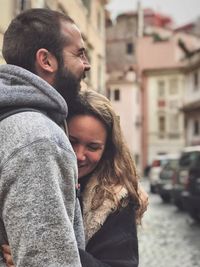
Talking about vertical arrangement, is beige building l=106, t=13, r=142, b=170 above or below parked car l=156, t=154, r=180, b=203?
above

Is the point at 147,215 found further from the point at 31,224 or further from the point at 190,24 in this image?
the point at 190,24

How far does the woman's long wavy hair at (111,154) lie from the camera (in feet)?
8.20

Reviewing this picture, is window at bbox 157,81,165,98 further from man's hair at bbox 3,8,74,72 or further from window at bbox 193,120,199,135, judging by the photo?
man's hair at bbox 3,8,74,72

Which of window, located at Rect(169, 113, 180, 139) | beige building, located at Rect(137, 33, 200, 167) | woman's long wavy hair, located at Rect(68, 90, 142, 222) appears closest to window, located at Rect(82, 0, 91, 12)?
woman's long wavy hair, located at Rect(68, 90, 142, 222)

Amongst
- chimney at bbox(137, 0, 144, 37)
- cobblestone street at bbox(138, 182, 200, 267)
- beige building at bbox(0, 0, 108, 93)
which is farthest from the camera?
chimney at bbox(137, 0, 144, 37)

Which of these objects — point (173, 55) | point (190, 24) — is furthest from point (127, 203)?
point (190, 24)

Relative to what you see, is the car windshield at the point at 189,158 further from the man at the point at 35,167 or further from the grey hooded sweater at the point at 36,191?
the grey hooded sweater at the point at 36,191

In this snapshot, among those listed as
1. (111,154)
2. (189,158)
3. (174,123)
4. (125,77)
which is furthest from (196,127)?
(111,154)

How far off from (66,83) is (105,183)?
567 millimetres

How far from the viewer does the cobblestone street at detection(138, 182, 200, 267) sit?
922 centimetres

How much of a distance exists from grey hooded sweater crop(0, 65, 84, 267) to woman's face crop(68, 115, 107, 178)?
0.72 m

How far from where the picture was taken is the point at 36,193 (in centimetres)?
172

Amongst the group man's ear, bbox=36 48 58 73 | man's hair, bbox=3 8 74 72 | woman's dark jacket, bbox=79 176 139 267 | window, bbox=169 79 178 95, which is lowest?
woman's dark jacket, bbox=79 176 139 267

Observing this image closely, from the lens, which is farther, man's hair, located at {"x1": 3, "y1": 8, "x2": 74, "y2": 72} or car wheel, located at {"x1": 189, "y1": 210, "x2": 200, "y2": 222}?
car wheel, located at {"x1": 189, "y1": 210, "x2": 200, "y2": 222}
